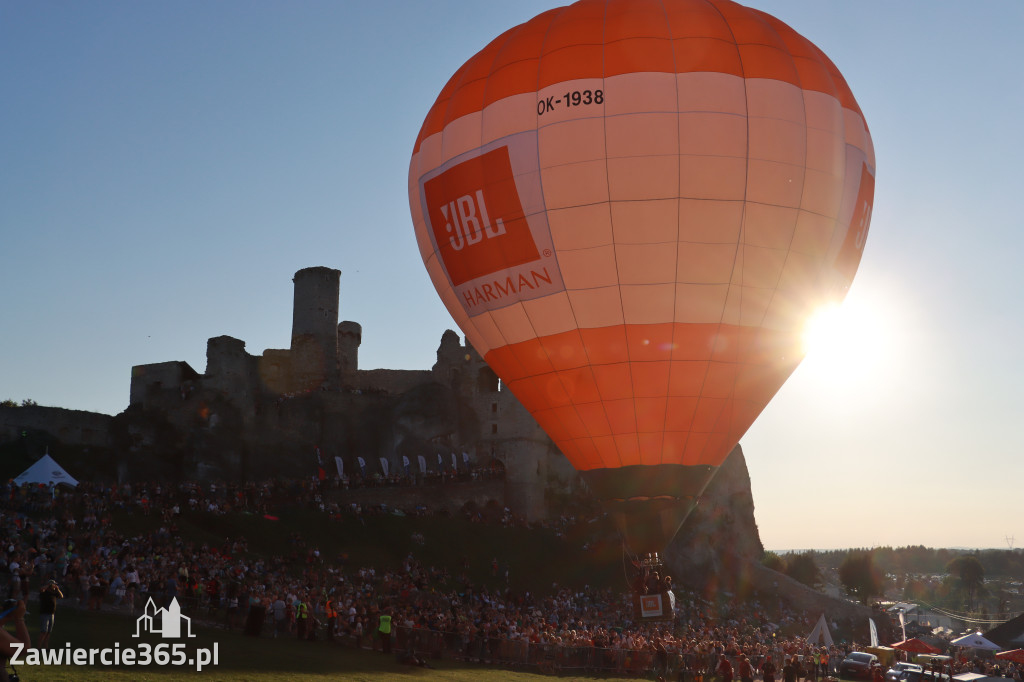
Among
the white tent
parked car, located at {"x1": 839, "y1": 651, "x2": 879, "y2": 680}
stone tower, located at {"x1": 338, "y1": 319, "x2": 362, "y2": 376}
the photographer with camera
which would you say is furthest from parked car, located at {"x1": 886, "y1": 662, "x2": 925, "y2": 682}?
stone tower, located at {"x1": 338, "y1": 319, "x2": 362, "y2": 376}

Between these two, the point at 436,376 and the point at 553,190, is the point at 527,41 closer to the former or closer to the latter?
the point at 553,190

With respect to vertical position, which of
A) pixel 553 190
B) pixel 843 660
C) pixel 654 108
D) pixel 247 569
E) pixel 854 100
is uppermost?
pixel 854 100

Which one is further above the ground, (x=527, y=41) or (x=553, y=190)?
(x=527, y=41)

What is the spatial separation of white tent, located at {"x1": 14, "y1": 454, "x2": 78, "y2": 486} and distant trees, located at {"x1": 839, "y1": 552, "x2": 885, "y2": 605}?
6282 cm

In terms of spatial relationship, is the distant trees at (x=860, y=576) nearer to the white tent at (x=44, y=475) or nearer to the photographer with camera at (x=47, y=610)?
the white tent at (x=44, y=475)

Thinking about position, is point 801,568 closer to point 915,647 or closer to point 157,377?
point 915,647

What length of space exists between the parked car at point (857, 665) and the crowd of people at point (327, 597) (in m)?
0.48

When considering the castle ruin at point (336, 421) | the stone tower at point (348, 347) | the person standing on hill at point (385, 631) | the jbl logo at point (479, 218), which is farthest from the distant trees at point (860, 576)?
the jbl logo at point (479, 218)

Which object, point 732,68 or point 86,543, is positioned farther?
point 86,543

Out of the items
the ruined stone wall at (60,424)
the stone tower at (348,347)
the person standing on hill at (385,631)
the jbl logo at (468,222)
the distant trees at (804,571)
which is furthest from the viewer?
the distant trees at (804,571)

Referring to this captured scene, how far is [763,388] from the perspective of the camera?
1911 cm

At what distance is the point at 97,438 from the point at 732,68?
41.2 metres

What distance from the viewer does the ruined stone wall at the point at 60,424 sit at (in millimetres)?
45906

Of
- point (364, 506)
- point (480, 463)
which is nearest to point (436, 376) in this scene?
point (480, 463)
